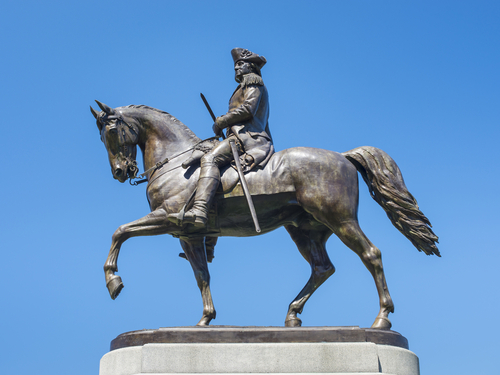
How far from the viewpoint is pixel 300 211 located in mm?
10398

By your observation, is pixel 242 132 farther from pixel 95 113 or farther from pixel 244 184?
pixel 95 113

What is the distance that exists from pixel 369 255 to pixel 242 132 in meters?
2.75

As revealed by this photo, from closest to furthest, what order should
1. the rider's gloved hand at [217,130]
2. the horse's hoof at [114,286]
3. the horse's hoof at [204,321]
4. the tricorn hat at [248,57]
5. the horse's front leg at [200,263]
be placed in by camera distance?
the horse's hoof at [114,286] → the horse's hoof at [204,321] → the horse's front leg at [200,263] → the rider's gloved hand at [217,130] → the tricorn hat at [248,57]

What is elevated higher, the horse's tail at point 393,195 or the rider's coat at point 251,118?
the rider's coat at point 251,118

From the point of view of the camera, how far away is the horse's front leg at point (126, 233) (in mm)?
9375

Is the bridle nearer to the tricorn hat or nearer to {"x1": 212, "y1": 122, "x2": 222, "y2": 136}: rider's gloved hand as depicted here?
{"x1": 212, "y1": 122, "x2": 222, "y2": 136}: rider's gloved hand

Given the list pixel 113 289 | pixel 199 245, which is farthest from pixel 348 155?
pixel 113 289

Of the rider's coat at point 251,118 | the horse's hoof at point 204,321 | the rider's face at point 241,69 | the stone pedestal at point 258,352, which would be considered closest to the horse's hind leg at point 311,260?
the horse's hoof at point 204,321

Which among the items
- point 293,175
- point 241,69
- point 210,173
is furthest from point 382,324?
point 241,69

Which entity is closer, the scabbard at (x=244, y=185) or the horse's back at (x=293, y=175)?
the scabbard at (x=244, y=185)

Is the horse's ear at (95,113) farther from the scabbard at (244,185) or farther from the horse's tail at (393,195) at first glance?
the horse's tail at (393,195)

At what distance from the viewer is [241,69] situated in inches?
435

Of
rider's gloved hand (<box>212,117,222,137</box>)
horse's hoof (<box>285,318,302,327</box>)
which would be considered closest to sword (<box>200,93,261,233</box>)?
rider's gloved hand (<box>212,117,222,137</box>)

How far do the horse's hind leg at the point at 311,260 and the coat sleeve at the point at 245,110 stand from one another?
1.93 m
